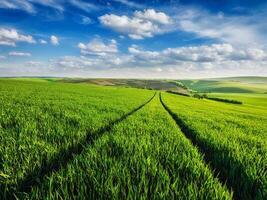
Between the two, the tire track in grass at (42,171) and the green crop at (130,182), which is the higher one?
the green crop at (130,182)

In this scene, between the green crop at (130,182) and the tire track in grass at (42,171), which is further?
the tire track in grass at (42,171)

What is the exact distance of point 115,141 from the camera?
4043mm

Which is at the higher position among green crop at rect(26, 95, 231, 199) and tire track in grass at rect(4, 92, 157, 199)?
green crop at rect(26, 95, 231, 199)

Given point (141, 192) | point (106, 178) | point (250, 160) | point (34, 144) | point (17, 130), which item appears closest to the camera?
point (141, 192)

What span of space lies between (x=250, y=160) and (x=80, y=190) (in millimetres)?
3137

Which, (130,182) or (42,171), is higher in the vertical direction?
(130,182)

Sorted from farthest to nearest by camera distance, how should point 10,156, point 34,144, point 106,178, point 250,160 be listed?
point 250,160 → point 34,144 → point 10,156 → point 106,178

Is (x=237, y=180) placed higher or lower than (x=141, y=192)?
lower

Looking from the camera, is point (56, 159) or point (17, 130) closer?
point (56, 159)

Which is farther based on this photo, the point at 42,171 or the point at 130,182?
the point at 42,171

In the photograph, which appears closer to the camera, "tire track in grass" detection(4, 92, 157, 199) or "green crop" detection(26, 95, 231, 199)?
"green crop" detection(26, 95, 231, 199)

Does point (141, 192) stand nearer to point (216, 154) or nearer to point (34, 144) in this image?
point (34, 144)

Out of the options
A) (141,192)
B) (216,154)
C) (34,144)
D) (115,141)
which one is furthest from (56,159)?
(216,154)

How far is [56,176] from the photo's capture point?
2375 millimetres
